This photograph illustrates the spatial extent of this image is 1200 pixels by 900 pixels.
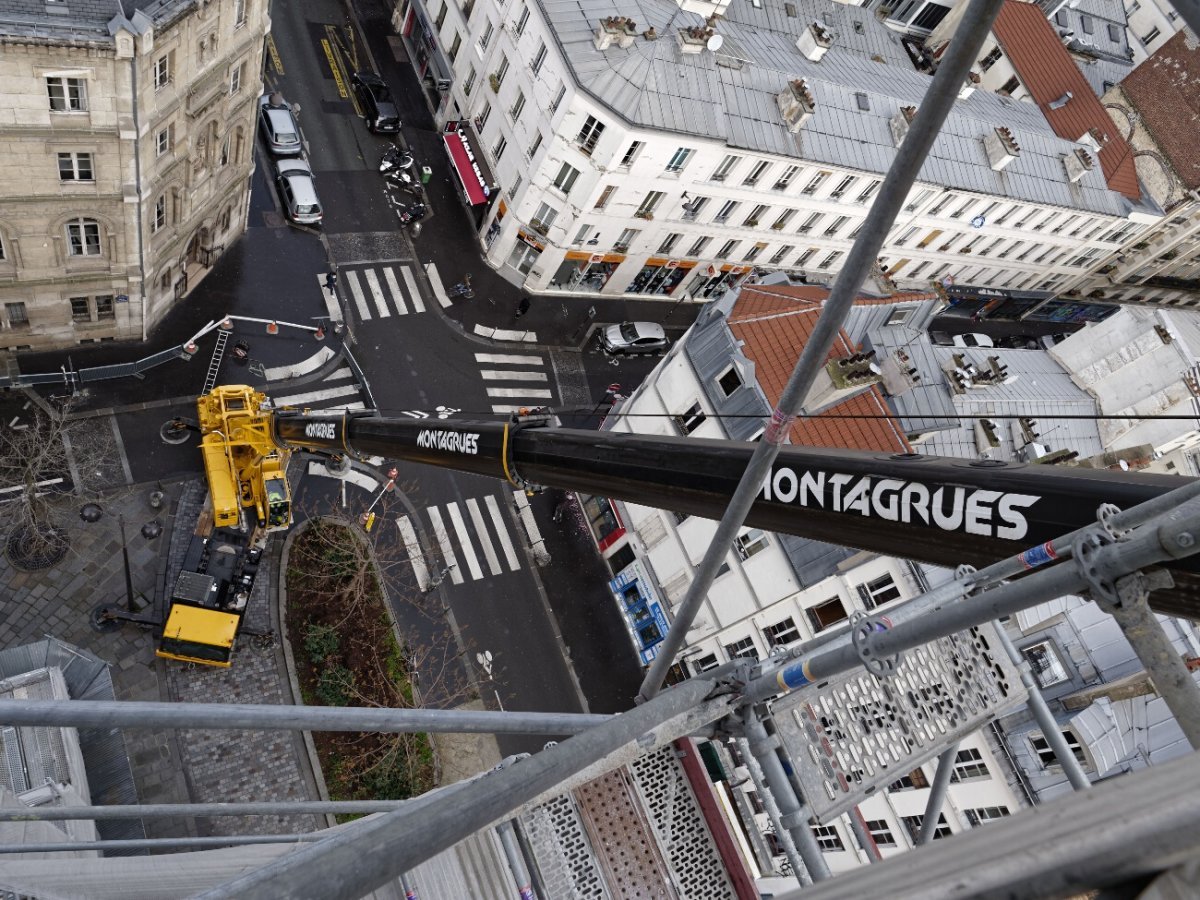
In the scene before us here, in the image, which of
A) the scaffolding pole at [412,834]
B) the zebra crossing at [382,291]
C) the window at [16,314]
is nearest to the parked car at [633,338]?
the zebra crossing at [382,291]

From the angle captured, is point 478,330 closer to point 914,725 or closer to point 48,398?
point 48,398

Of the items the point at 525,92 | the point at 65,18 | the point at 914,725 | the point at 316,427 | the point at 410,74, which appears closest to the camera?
the point at 914,725

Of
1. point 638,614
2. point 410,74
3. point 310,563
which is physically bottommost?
point 638,614

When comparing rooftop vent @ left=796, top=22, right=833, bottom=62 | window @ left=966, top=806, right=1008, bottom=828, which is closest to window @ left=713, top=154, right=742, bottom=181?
rooftop vent @ left=796, top=22, right=833, bottom=62

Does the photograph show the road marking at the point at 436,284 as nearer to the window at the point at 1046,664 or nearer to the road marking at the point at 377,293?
the road marking at the point at 377,293

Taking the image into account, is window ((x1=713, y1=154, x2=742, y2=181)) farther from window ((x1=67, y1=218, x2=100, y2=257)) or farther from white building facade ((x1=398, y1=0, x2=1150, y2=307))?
window ((x1=67, y1=218, x2=100, y2=257))

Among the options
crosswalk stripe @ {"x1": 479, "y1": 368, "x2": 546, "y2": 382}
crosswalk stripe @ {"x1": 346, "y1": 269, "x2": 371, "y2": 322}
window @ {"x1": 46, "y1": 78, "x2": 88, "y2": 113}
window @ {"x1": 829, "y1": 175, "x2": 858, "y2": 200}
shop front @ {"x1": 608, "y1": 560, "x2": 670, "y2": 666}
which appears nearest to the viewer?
window @ {"x1": 46, "y1": 78, "x2": 88, "y2": 113}

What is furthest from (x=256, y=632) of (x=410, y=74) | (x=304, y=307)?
(x=410, y=74)
